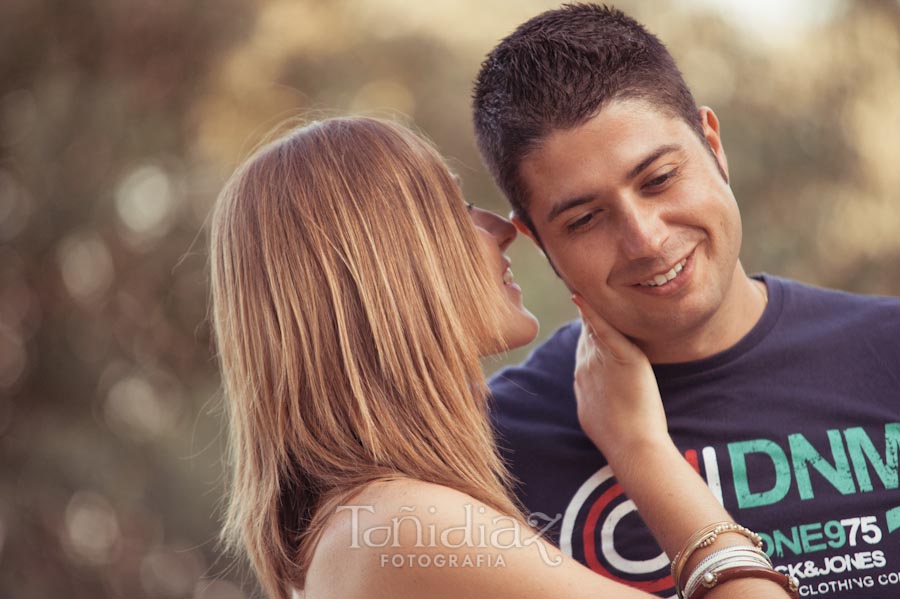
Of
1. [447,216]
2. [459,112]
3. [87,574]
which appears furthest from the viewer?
[459,112]

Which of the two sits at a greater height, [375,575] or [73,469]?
[375,575]

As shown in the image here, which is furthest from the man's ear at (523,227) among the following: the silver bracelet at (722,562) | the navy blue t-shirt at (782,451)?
the silver bracelet at (722,562)

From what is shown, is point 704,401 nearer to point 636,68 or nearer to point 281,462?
point 636,68

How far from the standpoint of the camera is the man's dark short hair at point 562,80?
2.36 m

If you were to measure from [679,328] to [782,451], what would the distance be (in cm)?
35

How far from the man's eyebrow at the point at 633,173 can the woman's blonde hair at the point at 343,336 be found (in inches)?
7.9

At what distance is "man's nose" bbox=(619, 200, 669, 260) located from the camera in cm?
224

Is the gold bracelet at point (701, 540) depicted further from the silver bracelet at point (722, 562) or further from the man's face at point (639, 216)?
the man's face at point (639, 216)

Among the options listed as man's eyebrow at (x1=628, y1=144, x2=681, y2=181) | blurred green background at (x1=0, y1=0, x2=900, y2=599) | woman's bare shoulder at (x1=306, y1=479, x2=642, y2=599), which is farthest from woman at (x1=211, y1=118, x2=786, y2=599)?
blurred green background at (x1=0, y1=0, x2=900, y2=599)

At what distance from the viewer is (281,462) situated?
7.16 feet

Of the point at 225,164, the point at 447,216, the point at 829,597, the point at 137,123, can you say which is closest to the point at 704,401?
the point at 829,597

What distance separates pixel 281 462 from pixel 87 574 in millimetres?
4343

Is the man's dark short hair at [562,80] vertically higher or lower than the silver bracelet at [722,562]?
higher

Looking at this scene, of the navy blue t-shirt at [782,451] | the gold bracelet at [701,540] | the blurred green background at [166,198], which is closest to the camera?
the gold bracelet at [701,540]
